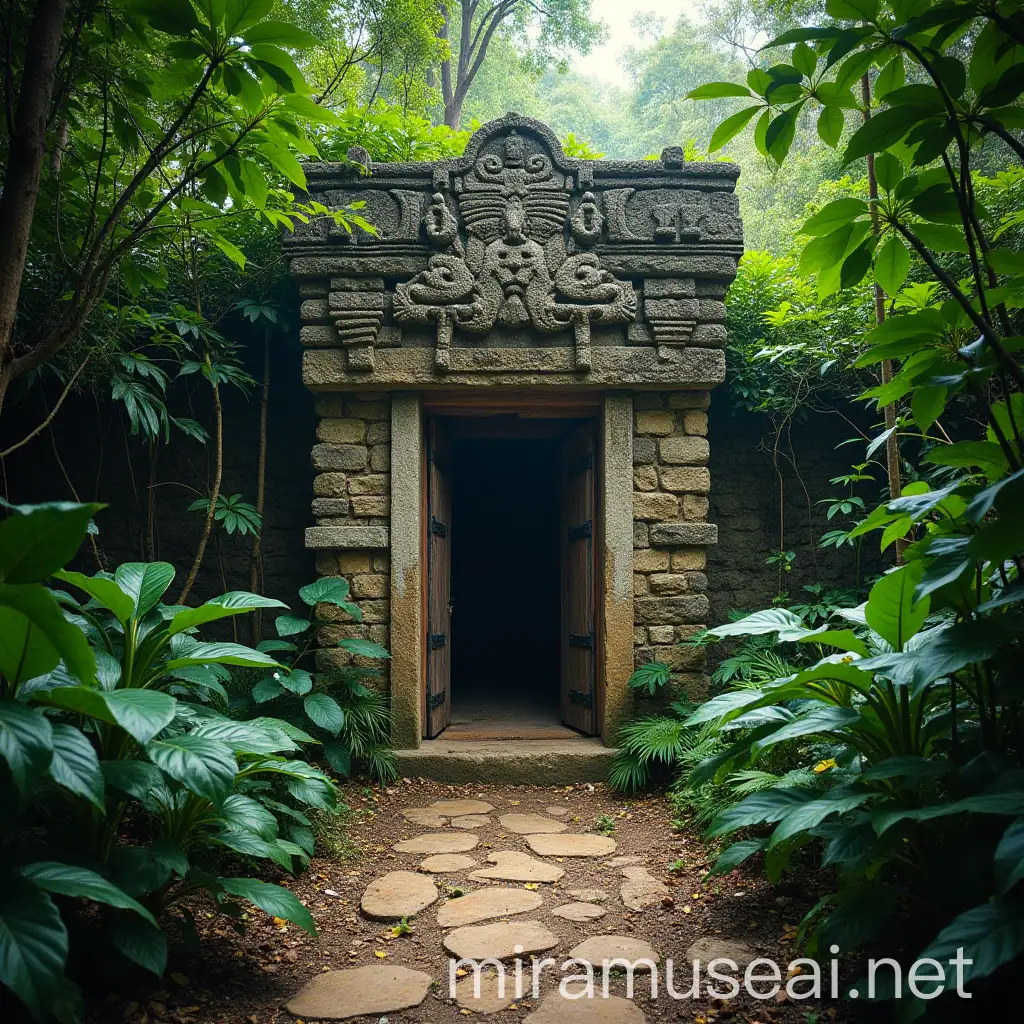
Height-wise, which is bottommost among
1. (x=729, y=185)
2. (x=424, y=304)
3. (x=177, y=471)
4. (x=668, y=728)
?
(x=668, y=728)

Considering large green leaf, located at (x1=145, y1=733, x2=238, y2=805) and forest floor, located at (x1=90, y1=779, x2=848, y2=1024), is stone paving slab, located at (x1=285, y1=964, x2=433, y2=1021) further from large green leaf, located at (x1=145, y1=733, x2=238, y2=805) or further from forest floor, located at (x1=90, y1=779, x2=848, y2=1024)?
large green leaf, located at (x1=145, y1=733, x2=238, y2=805)

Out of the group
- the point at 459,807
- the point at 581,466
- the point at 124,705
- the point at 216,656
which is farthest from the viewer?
the point at 581,466

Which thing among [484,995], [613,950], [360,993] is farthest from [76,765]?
[613,950]

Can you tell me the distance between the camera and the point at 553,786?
4.19 metres

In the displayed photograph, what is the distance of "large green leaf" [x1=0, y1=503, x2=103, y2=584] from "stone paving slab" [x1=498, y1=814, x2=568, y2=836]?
8.51 feet

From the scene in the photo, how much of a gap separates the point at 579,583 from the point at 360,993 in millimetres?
3025

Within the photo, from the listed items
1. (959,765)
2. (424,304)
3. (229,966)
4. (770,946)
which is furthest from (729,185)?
(229,966)

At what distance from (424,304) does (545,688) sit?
411 cm

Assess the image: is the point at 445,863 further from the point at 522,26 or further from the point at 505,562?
the point at 522,26

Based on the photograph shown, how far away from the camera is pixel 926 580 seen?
1626 millimetres

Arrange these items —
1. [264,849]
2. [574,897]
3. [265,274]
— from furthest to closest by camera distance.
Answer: [265,274]
[574,897]
[264,849]

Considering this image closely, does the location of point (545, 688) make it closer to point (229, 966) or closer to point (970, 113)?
point (229, 966)

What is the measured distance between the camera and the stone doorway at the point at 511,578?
4.67 meters

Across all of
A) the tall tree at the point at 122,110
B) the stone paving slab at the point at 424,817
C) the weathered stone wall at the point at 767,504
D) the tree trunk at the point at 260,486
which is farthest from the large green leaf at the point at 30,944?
the weathered stone wall at the point at 767,504
